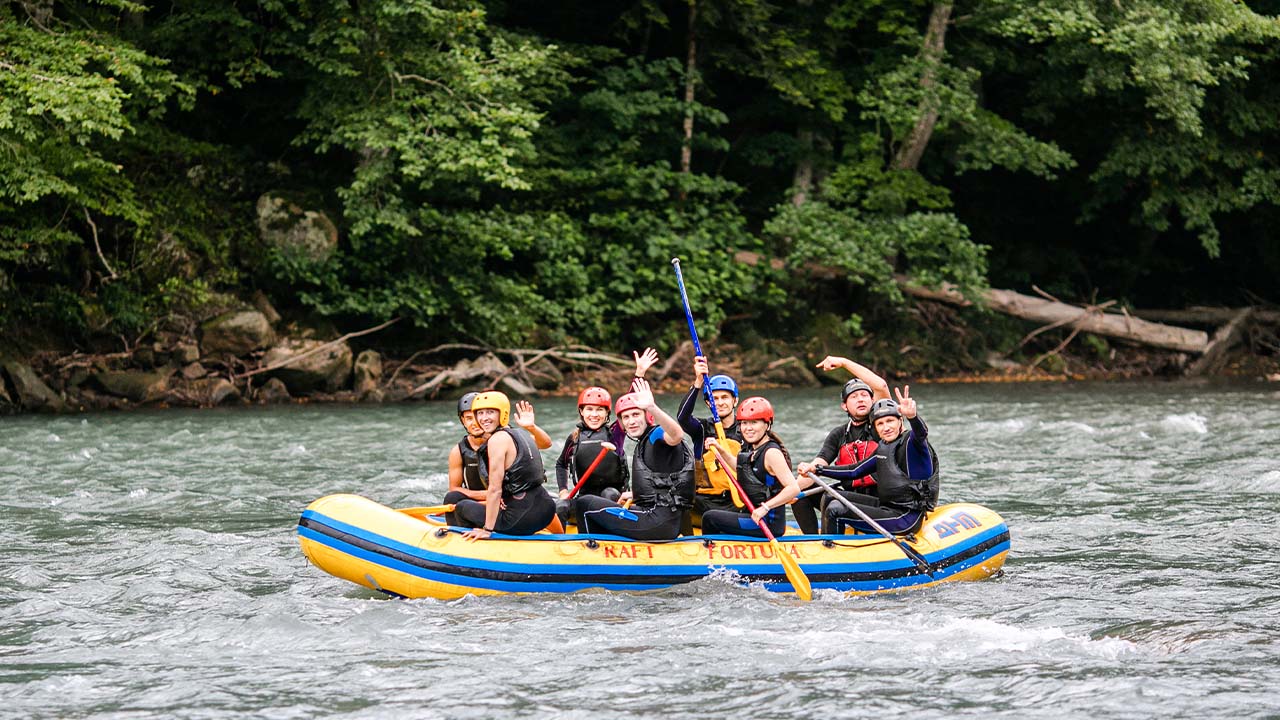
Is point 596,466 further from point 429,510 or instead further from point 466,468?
point 429,510

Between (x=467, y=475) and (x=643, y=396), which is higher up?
(x=643, y=396)

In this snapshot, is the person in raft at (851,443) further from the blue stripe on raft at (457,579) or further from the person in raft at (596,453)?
the blue stripe on raft at (457,579)

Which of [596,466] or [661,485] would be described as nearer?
[661,485]

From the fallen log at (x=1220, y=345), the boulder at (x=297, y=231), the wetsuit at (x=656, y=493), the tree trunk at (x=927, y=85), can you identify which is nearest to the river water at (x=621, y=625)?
the wetsuit at (x=656, y=493)

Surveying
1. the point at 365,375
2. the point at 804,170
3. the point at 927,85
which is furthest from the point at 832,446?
the point at 804,170

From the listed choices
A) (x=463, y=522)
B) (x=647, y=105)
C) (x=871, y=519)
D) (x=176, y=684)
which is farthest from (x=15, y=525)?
(x=647, y=105)

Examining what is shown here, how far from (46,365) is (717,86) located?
1268 centimetres

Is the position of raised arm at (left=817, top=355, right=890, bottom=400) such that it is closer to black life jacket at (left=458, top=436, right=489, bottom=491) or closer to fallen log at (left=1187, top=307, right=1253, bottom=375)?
black life jacket at (left=458, top=436, right=489, bottom=491)

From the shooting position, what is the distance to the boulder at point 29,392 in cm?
1588

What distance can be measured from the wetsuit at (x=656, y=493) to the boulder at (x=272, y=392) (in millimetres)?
10731

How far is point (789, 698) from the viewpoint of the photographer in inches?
216

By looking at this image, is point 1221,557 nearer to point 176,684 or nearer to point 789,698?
point 789,698

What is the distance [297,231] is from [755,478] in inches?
468

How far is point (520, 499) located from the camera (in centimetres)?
748
